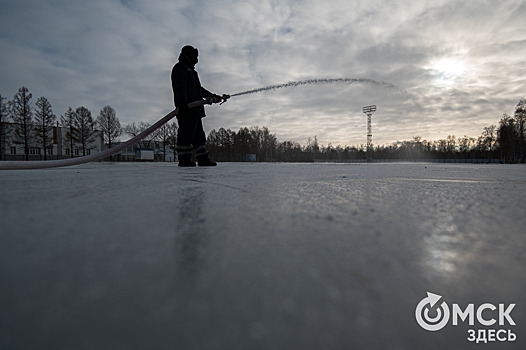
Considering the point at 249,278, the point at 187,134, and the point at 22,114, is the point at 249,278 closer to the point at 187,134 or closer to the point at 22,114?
the point at 187,134

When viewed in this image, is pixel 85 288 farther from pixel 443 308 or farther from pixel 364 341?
pixel 443 308

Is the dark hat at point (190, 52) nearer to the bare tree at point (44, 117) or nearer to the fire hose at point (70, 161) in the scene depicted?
the fire hose at point (70, 161)

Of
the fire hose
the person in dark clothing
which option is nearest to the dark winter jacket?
the person in dark clothing

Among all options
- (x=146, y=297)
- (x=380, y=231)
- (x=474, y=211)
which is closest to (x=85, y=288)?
(x=146, y=297)

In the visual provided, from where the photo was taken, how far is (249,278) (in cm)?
44

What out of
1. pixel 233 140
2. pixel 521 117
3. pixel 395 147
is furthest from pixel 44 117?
pixel 395 147

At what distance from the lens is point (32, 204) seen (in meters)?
0.98

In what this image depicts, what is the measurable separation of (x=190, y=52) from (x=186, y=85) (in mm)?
649

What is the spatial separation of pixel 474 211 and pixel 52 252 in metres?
1.30

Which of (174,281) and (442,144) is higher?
(442,144)

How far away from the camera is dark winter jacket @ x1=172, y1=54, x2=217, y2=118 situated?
12.6 feet

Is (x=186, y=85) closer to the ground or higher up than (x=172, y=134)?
closer to the ground

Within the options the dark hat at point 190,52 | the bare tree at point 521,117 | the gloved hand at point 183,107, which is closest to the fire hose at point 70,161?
the gloved hand at point 183,107

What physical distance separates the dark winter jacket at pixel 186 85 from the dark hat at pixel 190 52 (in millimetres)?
66
